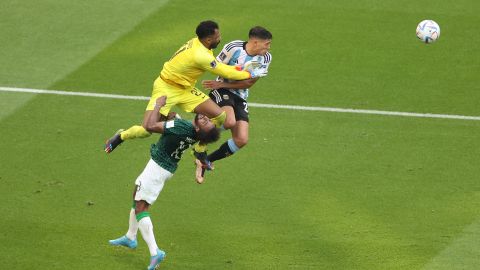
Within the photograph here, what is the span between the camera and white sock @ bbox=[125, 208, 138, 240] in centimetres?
1385

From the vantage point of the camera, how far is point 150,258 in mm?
13938

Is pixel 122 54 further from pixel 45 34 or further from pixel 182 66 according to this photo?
pixel 182 66

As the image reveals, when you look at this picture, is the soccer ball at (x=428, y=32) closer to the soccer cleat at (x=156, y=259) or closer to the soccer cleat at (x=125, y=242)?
the soccer cleat at (x=125, y=242)

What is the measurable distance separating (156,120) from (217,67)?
46.8 inches

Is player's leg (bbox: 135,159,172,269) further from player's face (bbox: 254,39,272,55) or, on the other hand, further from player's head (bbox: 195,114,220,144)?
player's face (bbox: 254,39,272,55)

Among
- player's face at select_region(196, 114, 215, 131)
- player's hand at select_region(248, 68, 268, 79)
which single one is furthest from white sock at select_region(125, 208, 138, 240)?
player's hand at select_region(248, 68, 268, 79)

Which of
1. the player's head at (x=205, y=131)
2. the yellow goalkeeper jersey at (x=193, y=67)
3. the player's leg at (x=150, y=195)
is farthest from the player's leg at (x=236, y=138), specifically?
the player's head at (x=205, y=131)

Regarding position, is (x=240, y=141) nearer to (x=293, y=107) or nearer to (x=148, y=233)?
(x=148, y=233)

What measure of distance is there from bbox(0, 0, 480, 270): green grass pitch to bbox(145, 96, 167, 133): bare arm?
1.64 metres

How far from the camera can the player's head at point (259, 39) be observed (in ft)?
51.4

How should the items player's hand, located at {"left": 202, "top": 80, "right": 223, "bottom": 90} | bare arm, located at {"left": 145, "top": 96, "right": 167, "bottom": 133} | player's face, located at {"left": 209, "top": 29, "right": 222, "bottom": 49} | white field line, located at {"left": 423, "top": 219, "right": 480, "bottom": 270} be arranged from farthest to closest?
player's hand, located at {"left": 202, "top": 80, "right": 223, "bottom": 90} < player's face, located at {"left": 209, "top": 29, "right": 222, "bottom": 49} < white field line, located at {"left": 423, "top": 219, "right": 480, "bottom": 270} < bare arm, located at {"left": 145, "top": 96, "right": 167, "bottom": 133}

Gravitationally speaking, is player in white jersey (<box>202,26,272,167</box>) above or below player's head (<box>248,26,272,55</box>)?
below

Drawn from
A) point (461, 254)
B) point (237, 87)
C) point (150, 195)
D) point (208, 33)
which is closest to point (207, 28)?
point (208, 33)

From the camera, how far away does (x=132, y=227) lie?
13914mm
